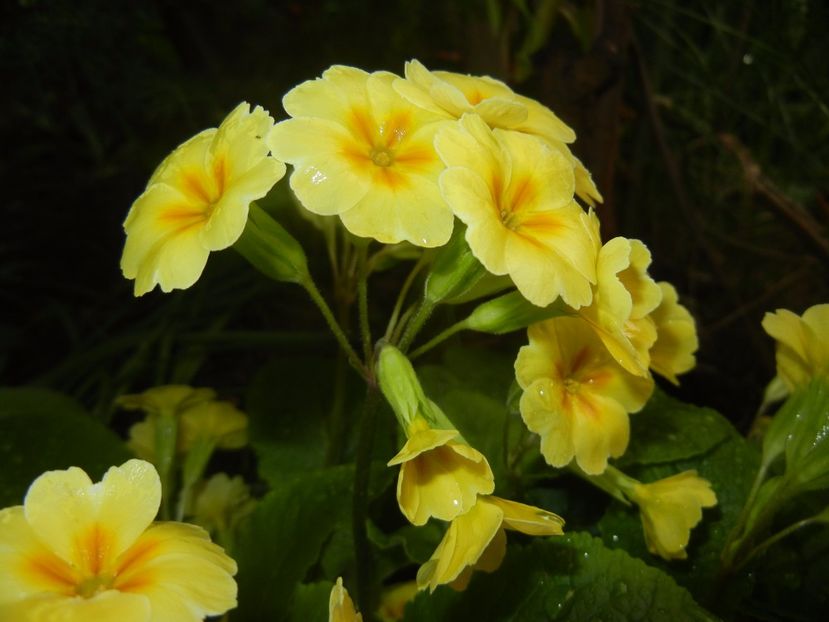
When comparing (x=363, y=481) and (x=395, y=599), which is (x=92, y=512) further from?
(x=395, y=599)

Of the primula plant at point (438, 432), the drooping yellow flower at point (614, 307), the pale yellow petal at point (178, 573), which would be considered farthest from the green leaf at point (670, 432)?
the pale yellow petal at point (178, 573)

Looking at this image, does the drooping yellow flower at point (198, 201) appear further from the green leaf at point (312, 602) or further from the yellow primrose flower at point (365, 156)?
the green leaf at point (312, 602)

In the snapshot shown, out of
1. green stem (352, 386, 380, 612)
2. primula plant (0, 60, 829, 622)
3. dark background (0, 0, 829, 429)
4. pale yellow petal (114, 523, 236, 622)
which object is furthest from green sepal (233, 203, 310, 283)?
dark background (0, 0, 829, 429)

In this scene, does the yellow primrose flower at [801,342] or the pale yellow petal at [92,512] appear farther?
the yellow primrose flower at [801,342]

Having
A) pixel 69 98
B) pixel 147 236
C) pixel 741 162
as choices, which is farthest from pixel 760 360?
pixel 69 98

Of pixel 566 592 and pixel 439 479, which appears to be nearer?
pixel 439 479

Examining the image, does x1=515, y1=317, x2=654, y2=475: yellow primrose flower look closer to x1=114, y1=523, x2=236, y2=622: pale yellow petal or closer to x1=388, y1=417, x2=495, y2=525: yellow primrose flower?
x1=388, y1=417, x2=495, y2=525: yellow primrose flower

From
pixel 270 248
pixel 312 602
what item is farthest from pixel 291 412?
pixel 270 248
